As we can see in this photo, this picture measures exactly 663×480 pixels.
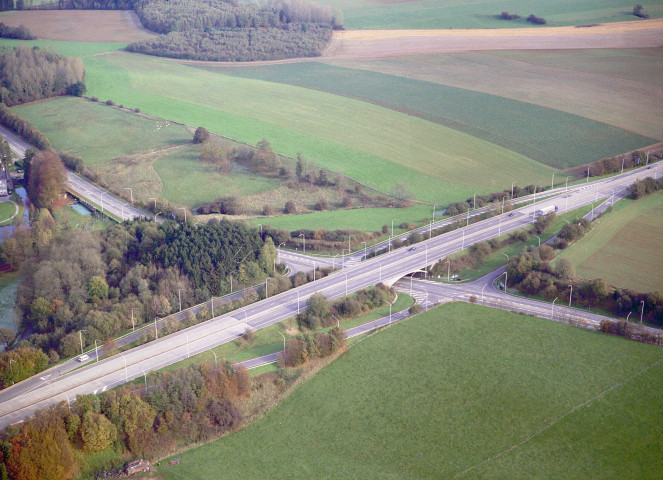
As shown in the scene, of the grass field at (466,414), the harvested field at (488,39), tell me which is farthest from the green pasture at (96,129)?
the grass field at (466,414)

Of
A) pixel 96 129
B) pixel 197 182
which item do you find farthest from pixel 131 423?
pixel 96 129

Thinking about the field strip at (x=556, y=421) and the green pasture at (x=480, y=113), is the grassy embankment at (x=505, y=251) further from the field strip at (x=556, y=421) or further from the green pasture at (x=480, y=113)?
the field strip at (x=556, y=421)

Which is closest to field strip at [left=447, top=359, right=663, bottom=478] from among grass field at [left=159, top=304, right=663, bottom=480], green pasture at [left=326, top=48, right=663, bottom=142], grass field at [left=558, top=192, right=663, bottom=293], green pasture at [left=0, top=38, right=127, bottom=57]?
grass field at [left=159, top=304, right=663, bottom=480]

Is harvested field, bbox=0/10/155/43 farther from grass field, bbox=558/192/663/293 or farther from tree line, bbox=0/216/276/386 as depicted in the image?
grass field, bbox=558/192/663/293

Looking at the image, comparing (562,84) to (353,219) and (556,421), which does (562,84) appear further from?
(556,421)

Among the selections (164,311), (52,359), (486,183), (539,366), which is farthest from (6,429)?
(486,183)

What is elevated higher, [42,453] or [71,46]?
[71,46]
